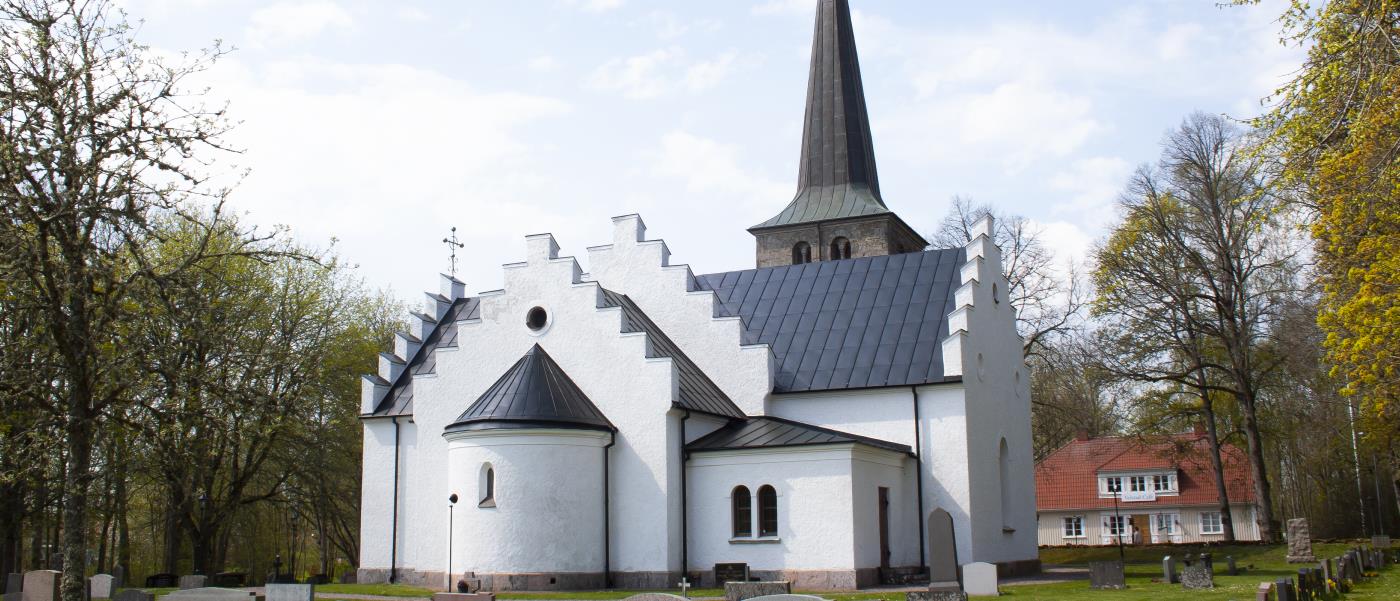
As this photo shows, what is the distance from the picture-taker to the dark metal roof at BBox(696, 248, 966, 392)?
89.6 feet

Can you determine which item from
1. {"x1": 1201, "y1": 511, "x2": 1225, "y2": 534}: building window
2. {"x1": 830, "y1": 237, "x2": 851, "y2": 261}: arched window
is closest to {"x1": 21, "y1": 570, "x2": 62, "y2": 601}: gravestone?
{"x1": 830, "y1": 237, "x2": 851, "y2": 261}: arched window

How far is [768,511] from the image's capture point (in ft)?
82.0

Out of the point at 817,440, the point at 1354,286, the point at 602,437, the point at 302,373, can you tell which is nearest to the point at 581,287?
the point at 602,437

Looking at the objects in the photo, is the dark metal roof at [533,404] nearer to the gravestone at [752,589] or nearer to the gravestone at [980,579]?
the gravestone at [752,589]

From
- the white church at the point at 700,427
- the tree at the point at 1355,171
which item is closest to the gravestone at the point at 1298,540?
the tree at the point at 1355,171

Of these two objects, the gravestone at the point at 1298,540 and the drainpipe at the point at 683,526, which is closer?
the drainpipe at the point at 683,526

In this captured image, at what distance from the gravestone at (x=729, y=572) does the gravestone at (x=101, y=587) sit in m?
12.6

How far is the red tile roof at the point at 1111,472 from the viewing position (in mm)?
51625

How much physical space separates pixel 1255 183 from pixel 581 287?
20.1m

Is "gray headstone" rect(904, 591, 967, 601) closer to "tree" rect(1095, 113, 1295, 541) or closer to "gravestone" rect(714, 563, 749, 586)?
"gravestone" rect(714, 563, 749, 586)

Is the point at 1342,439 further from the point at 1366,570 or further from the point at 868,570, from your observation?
the point at 868,570

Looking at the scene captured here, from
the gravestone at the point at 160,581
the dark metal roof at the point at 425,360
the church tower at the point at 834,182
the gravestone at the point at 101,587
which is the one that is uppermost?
the church tower at the point at 834,182

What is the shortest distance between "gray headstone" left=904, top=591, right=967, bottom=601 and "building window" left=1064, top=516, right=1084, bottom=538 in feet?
135

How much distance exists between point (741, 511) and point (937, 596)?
8.16 m
